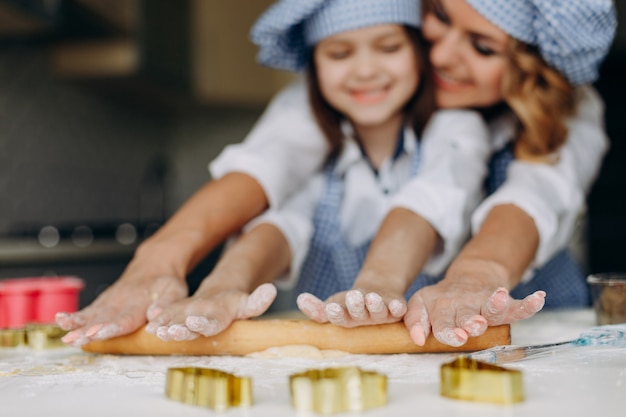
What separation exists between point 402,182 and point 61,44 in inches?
68.1

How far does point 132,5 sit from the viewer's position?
2.55 meters

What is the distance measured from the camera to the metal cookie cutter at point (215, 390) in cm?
47

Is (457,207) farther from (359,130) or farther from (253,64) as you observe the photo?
(253,64)

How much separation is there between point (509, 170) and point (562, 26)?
22 cm

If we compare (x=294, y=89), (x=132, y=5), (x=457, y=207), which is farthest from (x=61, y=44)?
(x=457, y=207)

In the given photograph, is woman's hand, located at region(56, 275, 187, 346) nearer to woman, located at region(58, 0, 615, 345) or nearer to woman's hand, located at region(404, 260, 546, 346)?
woman, located at region(58, 0, 615, 345)

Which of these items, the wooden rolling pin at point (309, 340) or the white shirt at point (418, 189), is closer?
the wooden rolling pin at point (309, 340)

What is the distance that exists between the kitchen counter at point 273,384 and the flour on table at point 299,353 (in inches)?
0.5

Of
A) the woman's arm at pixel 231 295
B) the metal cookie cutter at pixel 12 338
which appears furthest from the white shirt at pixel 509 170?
the metal cookie cutter at pixel 12 338

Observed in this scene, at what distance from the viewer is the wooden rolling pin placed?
2.31 ft

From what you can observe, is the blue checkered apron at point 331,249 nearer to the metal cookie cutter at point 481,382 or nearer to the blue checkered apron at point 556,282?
the blue checkered apron at point 556,282

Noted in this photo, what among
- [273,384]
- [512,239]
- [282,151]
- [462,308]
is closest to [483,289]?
[462,308]

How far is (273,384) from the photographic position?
1.83 feet

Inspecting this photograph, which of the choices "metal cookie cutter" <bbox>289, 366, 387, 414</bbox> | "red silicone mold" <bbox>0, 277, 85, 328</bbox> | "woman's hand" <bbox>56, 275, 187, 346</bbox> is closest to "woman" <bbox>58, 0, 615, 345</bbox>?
"woman's hand" <bbox>56, 275, 187, 346</bbox>
